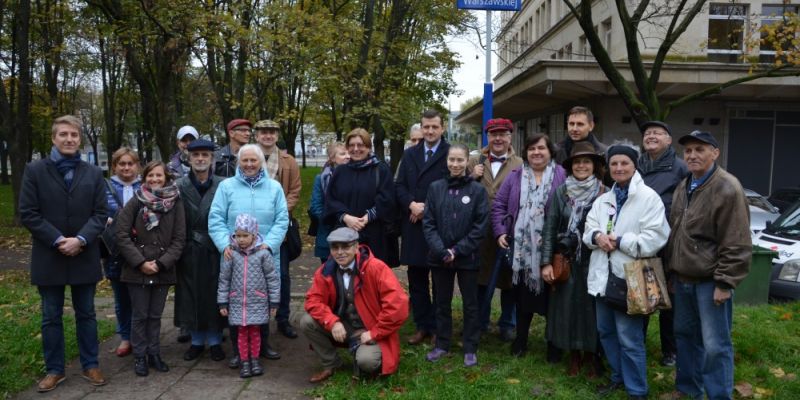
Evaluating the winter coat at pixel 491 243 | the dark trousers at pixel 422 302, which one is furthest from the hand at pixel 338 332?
the winter coat at pixel 491 243

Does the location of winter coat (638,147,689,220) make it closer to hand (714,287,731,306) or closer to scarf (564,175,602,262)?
scarf (564,175,602,262)

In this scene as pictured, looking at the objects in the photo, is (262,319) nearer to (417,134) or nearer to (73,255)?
(73,255)

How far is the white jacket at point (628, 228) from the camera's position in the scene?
4.34 meters

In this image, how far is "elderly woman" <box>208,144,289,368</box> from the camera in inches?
211

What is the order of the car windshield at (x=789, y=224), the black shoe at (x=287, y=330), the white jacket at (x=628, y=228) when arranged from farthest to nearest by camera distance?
1. the car windshield at (x=789, y=224)
2. the black shoe at (x=287, y=330)
3. the white jacket at (x=628, y=228)

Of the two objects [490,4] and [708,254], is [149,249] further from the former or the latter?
[490,4]

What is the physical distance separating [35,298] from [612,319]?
6920 millimetres

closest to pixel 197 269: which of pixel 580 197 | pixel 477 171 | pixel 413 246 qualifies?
pixel 413 246

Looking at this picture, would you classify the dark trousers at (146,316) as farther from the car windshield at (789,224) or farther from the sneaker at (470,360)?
the car windshield at (789,224)

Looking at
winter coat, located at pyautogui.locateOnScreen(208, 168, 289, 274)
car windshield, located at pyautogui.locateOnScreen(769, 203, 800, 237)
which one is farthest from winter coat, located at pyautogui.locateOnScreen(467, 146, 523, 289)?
car windshield, located at pyautogui.locateOnScreen(769, 203, 800, 237)

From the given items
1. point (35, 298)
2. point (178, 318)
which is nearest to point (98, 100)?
point (35, 298)

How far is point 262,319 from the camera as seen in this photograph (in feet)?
17.3

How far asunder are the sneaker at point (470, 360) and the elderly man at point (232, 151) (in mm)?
2934

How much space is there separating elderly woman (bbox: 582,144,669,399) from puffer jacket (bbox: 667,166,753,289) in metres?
0.16
